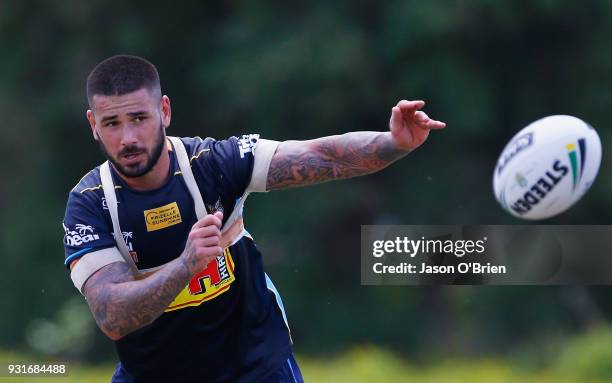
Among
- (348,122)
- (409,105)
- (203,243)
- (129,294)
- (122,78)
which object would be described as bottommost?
(348,122)

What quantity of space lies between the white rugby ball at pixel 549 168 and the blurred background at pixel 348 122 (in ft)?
28.8

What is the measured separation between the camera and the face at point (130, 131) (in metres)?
4.69

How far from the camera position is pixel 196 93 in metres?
16.6

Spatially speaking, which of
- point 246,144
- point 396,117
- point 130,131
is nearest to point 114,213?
point 130,131

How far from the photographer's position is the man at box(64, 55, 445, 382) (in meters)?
4.68

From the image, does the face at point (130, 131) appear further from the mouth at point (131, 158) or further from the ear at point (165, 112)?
the ear at point (165, 112)

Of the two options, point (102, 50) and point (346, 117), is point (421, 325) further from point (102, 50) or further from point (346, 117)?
point (102, 50)

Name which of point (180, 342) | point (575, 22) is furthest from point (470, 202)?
point (180, 342)

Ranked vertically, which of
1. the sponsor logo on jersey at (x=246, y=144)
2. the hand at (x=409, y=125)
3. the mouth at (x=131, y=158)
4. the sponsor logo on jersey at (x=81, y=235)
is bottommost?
the sponsor logo on jersey at (x=81, y=235)

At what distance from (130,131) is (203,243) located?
2.25ft

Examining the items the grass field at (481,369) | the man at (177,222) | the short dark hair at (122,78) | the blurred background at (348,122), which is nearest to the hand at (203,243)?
the man at (177,222)

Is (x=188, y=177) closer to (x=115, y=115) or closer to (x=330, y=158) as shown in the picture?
(x=115, y=115)

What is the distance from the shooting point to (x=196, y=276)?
4887 mm

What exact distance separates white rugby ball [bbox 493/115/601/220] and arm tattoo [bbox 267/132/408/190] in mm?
982
